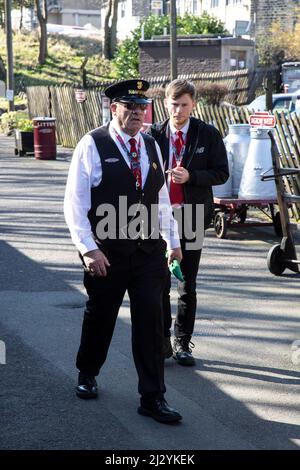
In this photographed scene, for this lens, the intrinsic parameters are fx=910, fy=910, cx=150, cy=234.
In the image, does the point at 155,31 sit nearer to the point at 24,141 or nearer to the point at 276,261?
the point at 24,141

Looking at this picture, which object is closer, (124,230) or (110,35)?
(124,230)

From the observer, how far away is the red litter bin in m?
23.0

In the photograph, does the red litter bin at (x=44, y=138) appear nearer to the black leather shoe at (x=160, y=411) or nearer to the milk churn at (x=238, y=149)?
the milk churn at (x=238, y=149)

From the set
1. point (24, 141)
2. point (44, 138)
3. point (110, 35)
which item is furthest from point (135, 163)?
point (110, 35)

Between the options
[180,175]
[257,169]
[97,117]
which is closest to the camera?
[180,175]

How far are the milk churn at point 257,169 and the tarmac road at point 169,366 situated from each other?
759 mm

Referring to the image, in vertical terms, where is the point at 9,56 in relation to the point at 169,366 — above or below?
above

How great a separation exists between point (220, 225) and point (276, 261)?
2.37 metres

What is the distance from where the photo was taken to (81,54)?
63.5 metres

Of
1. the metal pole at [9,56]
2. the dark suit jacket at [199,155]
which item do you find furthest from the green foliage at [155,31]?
the dark suit jacket at [199,155]

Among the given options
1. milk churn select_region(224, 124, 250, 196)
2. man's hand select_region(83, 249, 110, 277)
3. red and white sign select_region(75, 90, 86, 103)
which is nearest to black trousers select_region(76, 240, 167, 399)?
man's hand select_region(83, 249, 110, 277)

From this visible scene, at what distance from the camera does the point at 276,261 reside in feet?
32.3

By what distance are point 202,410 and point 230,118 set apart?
1105 cm
